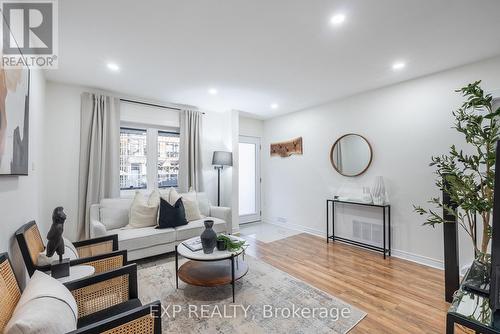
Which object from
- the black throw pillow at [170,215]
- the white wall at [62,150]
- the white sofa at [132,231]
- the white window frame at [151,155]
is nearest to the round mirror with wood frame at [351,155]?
the white sofa at [132,231]

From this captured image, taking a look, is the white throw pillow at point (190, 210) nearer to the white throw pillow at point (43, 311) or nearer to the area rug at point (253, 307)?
the area rug at point (253, 307)

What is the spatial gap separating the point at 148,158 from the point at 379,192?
3865mm

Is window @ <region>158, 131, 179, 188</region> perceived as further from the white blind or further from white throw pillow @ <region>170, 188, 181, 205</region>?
white throw pillow @ <region>170, 188, 181, 205</region>

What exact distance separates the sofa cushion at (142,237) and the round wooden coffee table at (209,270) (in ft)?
2.40

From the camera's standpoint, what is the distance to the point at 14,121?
4.96ft

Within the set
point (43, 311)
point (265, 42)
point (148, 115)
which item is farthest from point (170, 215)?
point (265, 42)

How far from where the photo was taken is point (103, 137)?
352cm

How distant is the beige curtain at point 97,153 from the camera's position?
133 inches

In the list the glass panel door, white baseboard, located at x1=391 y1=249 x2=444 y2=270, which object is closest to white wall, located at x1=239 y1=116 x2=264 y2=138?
the glass panel door

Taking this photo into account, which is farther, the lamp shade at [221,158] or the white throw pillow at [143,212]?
the lamp shade at [221,158]

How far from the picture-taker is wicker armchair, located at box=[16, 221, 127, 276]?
1559 millimetres

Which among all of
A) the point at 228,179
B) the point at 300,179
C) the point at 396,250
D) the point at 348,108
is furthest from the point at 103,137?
the point at 396,250

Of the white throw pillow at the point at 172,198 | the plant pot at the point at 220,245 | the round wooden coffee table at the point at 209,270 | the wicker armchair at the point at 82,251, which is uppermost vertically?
the white throw pillow at the point at 172,198

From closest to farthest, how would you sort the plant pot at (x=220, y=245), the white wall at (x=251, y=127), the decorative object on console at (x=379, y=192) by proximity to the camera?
1. the plant pot at (x=220, y=245)
2. the decorative object on console at (x=379, y=192)
3. the white wall at (x=251, y=127)
